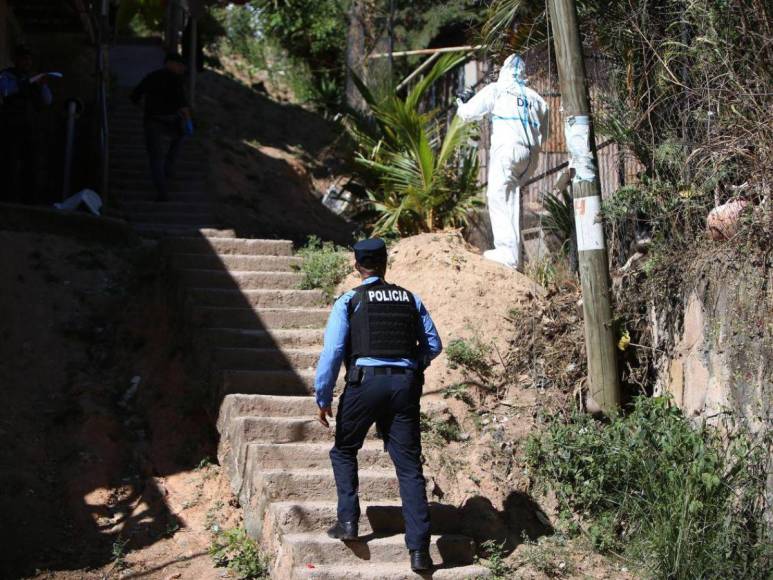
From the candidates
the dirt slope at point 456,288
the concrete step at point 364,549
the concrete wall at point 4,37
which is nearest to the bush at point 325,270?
the dirt slope at point 456,288

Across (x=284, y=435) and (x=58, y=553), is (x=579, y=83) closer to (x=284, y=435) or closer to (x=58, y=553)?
(x=284, y=435)

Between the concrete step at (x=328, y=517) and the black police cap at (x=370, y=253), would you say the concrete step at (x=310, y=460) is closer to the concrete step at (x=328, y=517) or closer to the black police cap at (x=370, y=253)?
the concrete step at (x=328, y=517)

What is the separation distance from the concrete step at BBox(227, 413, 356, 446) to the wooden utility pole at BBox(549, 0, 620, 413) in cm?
189

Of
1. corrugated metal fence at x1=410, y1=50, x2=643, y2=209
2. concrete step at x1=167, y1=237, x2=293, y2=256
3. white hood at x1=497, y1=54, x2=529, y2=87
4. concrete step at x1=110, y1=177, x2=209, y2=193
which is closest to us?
corrugated metal fence at x1=410, y1=50, x2=643, y2=209

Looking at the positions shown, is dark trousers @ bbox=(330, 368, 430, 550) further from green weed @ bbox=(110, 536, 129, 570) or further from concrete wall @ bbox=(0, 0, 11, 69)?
concrete wall @ bbox=(0, 0, 11, 69)

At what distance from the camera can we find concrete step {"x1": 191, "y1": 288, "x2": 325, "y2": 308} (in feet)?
28.5

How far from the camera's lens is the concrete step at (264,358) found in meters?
7.84

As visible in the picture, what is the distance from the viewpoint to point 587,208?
7.29 meters

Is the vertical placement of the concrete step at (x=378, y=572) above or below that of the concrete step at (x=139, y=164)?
below

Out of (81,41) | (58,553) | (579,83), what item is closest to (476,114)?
(579,83)

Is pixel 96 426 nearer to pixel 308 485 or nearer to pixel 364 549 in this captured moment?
pixel 308 485

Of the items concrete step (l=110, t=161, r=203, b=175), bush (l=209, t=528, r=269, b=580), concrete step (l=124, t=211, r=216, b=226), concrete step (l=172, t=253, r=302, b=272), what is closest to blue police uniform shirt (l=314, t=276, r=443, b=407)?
bush (l=209, t=528, r=269, b=580)

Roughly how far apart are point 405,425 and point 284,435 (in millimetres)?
1402

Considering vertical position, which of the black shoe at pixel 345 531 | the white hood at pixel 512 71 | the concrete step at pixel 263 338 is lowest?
the black shoe at pixel 345 531
